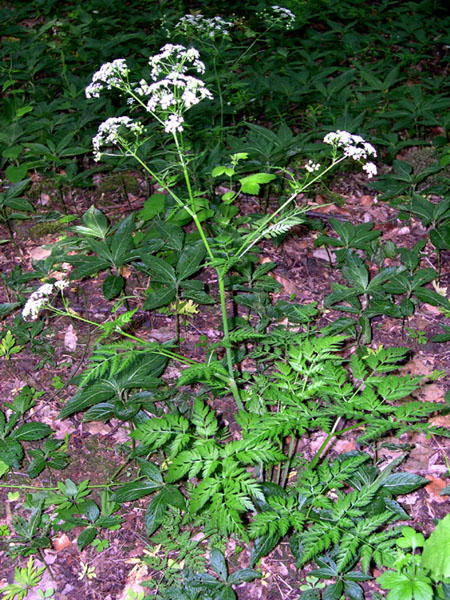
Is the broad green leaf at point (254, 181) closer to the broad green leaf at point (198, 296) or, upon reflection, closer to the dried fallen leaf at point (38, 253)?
the broad green leaf at point (198, 296)

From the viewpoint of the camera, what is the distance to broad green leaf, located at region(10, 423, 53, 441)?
247 cm

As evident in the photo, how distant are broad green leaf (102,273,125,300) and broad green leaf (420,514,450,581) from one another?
1.84m

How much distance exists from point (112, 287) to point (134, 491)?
1.09 meters

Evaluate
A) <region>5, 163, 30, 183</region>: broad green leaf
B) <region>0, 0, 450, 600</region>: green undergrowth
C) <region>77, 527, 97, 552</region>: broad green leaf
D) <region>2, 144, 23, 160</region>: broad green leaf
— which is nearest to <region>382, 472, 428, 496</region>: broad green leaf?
<region>0, 0, 450, 600</region>: green undergrowth

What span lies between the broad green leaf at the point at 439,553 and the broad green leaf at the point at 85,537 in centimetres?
124

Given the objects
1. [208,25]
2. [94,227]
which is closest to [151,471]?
[94,227]

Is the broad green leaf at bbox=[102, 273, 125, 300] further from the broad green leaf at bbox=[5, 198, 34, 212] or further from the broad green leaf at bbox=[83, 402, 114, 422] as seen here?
the broad green leaf at bbox=[5, 198, 34, 212]

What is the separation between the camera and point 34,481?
248 cm

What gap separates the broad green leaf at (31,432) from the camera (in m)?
2.47

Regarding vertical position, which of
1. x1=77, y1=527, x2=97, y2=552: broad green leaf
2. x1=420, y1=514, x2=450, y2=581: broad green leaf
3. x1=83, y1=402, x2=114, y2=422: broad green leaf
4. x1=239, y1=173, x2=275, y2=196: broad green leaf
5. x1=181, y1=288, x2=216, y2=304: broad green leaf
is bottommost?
x1=77, y1=527, x2=97, y2=552: broad green leaf

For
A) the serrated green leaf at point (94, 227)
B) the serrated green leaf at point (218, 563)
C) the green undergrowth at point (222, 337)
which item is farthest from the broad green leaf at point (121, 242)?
the serrated green leaf at point (218, 563)

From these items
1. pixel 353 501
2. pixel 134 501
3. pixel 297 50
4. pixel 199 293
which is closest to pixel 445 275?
pixel 199 293

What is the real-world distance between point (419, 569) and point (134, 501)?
1.21m

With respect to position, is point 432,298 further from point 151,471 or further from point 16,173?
point 16,173
